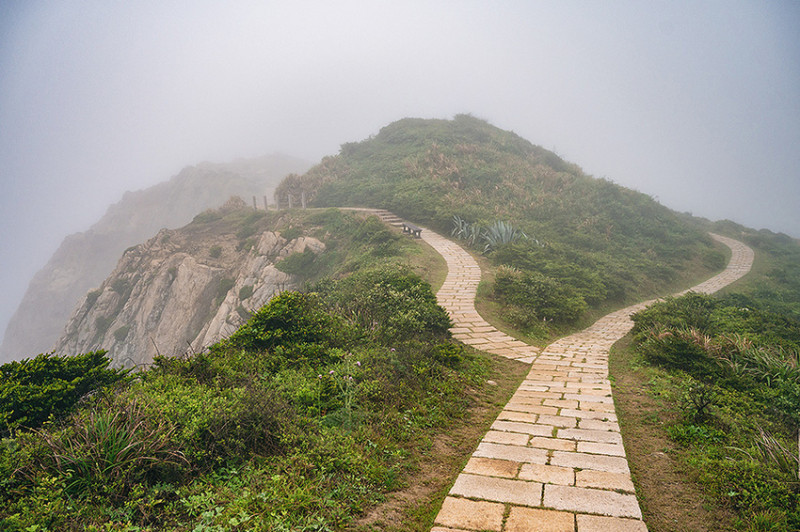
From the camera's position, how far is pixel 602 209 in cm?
2039

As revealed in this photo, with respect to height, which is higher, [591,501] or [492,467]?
[591,501]

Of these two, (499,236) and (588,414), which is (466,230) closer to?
(499,236)

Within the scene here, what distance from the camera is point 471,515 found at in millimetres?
2594

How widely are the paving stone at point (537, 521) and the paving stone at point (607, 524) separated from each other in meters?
0.06

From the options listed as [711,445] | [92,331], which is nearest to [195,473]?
[711,445]

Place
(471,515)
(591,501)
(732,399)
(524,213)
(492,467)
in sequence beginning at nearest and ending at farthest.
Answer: (471,515) → (591,501) → (492,467) → (732,399) → (524,213)

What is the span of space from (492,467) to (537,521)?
69 centimetres

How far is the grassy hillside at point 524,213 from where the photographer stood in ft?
34.4

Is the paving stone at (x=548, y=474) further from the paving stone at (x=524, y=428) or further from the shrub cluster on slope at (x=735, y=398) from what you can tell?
the shrub cluster on slope at (x=735, y=398)

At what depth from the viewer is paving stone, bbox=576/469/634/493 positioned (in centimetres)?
290

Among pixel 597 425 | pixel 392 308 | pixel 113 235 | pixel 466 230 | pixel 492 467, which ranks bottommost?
pixel 113 235

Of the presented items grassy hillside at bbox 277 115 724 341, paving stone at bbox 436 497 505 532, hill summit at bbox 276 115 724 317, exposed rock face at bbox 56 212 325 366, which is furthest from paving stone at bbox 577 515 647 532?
exposed rock face at bbox 56 212 325 366

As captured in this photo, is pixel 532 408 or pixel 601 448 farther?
pixel 532 408

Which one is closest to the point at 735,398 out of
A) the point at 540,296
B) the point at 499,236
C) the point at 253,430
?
the point at 540,296
